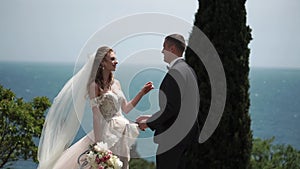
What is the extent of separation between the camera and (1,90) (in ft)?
17.4

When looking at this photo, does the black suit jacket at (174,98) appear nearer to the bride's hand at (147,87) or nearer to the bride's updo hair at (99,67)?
the bride's hand at (147,87)

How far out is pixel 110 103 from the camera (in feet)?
12.8

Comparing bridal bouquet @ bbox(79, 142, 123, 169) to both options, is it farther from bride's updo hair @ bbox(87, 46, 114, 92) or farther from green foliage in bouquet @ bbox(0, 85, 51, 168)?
green foliage in bouquet @ bbox(0, 85, 51, 168)

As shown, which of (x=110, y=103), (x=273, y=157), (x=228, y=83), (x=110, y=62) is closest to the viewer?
(x=110, y=62)

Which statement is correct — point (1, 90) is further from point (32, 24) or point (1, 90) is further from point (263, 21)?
point (263, 21)

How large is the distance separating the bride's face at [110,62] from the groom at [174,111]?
437mm

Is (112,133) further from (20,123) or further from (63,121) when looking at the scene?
(20,123)

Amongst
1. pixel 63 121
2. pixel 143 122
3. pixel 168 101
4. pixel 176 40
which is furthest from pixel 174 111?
pixel 63 121

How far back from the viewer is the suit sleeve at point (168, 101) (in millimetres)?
3352

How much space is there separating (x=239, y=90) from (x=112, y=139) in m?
1.31

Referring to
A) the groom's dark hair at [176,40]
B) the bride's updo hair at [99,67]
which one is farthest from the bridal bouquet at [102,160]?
the groom's dark hair at [176,40]

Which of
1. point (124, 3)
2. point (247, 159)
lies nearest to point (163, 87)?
point (247, 159)

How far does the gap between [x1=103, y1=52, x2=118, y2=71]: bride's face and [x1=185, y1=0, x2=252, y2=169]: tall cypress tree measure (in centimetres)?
106

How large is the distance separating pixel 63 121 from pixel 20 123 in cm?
128
